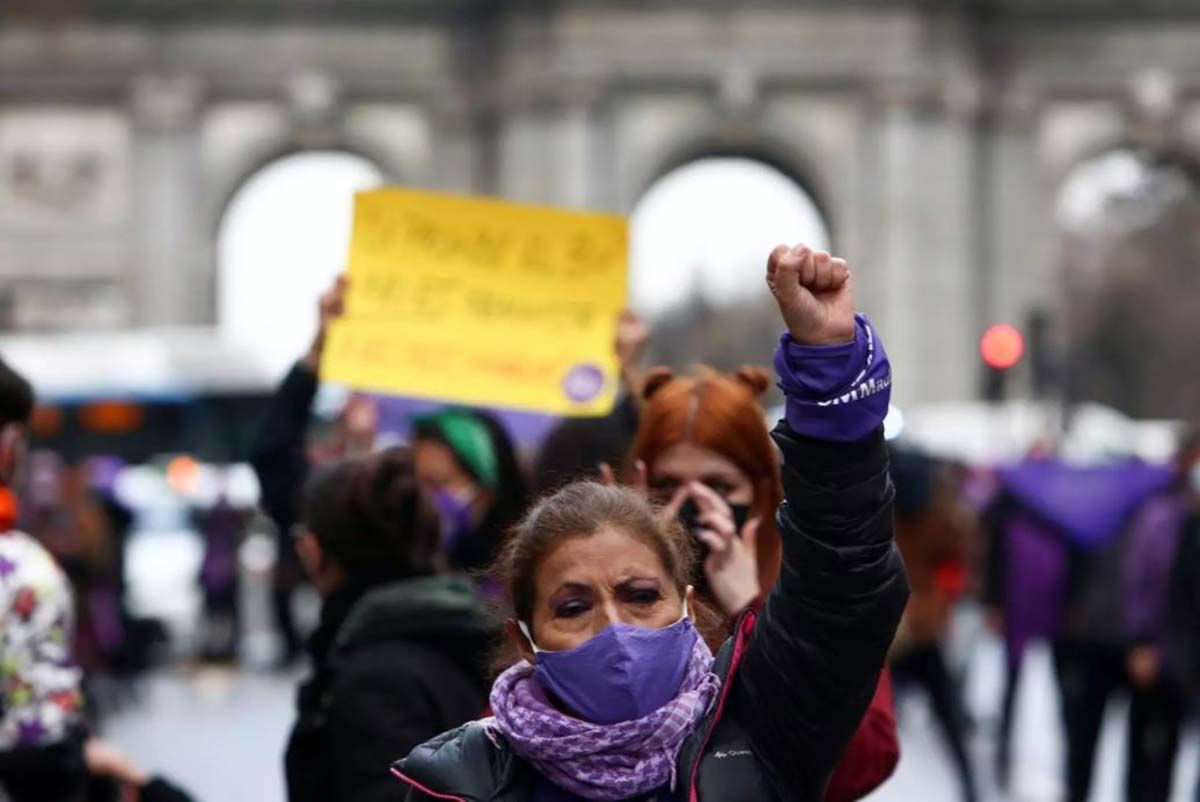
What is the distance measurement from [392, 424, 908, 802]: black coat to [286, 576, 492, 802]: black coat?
131cm

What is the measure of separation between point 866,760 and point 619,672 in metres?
1.14

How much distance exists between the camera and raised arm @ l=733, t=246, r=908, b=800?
313 cm

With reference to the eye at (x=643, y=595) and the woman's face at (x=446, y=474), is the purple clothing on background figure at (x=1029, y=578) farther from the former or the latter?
the eye at (x=643, y=595)

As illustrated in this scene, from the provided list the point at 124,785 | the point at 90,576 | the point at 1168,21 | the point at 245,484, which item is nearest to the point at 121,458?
the point at 245,484

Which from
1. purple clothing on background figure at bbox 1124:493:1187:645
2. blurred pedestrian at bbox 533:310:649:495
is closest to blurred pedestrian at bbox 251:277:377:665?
blurred pedestrian at bbox 533:310:649:495

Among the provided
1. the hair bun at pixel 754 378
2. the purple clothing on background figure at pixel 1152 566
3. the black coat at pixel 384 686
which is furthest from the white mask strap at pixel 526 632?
the purple clothing on background figure at pixel 1152 566

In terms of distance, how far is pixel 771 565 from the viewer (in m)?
4.71

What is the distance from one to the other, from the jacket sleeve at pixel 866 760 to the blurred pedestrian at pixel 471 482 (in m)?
2.49

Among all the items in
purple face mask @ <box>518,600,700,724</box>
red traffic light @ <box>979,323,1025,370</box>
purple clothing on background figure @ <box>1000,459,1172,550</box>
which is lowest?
purple clothing on background figure @ <box>1000,459,1172,550</box>

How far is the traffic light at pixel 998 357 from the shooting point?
2314 centimetres

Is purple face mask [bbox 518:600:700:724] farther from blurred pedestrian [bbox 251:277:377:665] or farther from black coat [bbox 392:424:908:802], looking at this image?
blurred pedestrian [bbox 251:277:377:665]

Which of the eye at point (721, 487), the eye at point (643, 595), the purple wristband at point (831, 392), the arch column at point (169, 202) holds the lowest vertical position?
the eye at point (643, 595)

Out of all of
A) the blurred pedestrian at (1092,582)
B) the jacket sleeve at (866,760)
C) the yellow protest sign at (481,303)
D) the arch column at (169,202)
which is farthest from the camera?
the arch column at (169,202)

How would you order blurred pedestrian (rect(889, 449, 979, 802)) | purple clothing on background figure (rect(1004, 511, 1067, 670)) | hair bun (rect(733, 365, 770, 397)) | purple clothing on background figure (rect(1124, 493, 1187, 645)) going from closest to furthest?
hair bun (rect(733, 365, 770, 397)), purple clothing on background figure (rect(1124, 493, 1187, 645)), blurred pedestrian (rect(889, 449, 979, 802)), purple clothing on background figure (rect(1004, 511, 1067, 670))
